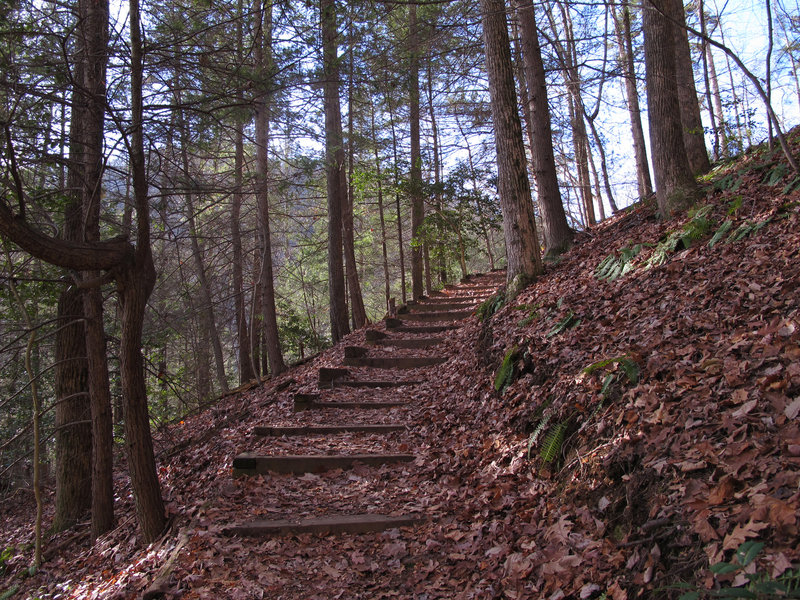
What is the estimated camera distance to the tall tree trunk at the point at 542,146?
1005 cm

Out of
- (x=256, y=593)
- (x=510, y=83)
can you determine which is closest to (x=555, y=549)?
(x=256, y=593)

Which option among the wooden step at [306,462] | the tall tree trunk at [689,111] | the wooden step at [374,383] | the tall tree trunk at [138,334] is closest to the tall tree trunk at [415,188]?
the wooden step at [374,383]

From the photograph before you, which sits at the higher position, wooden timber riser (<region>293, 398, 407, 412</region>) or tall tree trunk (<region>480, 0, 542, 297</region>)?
tall tree trunk (<region>480, 0, 542, 297</region>)

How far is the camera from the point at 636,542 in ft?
8.89

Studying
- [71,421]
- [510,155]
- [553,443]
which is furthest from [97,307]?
[510,155]

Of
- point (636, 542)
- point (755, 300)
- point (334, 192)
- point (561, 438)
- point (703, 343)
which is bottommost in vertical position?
point (636, 542)

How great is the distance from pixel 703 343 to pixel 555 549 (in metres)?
1.82

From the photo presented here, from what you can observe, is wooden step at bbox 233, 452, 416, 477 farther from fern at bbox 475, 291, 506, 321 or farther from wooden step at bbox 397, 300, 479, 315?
wooden step at bbox 397, 300, 479, 315

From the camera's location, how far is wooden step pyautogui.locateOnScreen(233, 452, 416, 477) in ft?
18.3

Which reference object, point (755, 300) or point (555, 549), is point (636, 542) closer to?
point (555, 549)

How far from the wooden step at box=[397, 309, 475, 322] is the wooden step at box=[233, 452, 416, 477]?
19.8ft

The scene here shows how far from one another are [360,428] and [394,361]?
279 centimetres

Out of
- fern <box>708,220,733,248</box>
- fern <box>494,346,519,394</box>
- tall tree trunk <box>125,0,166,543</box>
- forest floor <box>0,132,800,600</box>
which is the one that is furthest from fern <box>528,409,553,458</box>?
tall tree trunk <box>125,0,166,543</box>

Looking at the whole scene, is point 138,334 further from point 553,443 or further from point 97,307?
point 553,443
